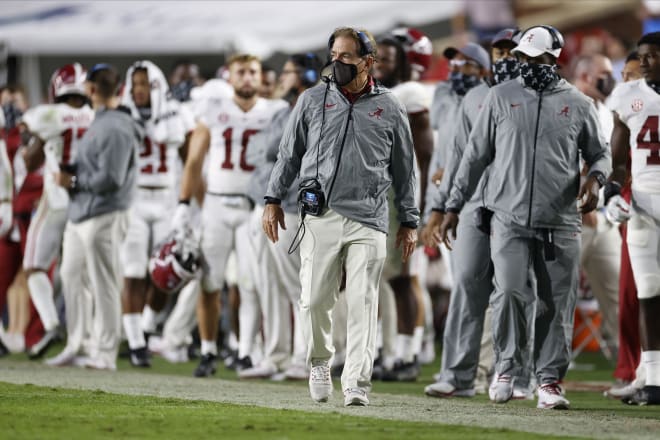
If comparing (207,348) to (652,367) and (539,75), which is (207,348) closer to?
(652,367)

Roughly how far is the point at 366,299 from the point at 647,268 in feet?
6.52

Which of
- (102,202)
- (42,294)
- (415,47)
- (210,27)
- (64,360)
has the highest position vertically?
(210,27)

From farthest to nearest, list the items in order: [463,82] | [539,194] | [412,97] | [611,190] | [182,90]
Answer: [182,90] < [412,97] < [463,82] < [611,190] < [539,194]

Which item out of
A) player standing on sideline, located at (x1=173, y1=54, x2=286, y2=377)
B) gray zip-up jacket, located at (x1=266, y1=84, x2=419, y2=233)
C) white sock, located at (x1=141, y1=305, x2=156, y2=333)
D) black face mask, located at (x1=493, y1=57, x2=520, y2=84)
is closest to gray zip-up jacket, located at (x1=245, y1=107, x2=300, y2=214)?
player standing on sideline, located at (x1=173, y1=54, x2=286, y2=377)

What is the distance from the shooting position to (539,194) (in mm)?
8406

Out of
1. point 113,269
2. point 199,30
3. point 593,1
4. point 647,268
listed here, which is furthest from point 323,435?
point 593,1

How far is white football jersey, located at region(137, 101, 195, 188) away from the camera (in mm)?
12516

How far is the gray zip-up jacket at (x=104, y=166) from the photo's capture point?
38.0 ft

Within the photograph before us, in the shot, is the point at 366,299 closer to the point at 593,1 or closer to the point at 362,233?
the point at 362,233

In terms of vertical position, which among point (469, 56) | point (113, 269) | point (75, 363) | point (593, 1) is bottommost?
point (75, 363)

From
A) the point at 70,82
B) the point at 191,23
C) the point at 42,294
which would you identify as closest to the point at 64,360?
the point at 42,294

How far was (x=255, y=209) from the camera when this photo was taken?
11039 mm

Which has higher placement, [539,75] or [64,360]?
[539,75]

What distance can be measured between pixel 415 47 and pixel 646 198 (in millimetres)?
3287
